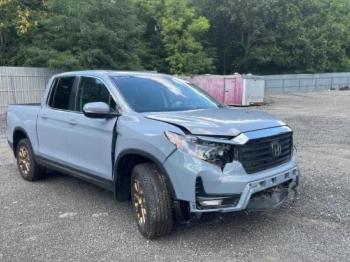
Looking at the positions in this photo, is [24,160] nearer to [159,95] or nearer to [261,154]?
[159,95]

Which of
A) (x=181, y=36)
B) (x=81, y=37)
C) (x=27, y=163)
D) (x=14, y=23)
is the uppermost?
(x=14, y=23)

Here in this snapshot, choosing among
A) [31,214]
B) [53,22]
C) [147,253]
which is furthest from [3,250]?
[53,22]

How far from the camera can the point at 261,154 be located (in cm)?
437

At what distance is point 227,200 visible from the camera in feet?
13.5

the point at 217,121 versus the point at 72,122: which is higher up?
the point at 217,121

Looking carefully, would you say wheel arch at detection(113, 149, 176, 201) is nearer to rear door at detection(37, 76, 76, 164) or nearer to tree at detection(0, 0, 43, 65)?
rear door at detection(37, 76, 76, 164)

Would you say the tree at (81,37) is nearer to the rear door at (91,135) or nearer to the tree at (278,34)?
the rear door at (91,135)

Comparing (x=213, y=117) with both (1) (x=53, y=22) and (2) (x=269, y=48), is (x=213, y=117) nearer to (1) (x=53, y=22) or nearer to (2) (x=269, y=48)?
(1) (x=53, y=22)

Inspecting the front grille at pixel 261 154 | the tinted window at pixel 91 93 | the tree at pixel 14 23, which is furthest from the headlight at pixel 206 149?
the tree at pixel 14 23

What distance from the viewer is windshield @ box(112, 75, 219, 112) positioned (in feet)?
16.8

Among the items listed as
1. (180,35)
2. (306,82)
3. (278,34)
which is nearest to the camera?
(180,35)

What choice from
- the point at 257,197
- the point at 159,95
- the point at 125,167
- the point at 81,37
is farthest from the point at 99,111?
the point at 81,37

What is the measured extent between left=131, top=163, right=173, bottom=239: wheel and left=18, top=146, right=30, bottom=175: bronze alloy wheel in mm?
3164

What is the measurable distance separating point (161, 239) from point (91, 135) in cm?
159
